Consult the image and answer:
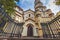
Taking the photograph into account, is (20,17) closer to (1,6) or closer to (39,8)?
(39,8)

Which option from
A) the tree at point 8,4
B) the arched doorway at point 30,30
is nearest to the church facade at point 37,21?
the arched doorway at point 30,30

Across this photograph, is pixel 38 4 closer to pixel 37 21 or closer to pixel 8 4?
pixel 37 21

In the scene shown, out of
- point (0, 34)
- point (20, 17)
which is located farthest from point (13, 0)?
point (20, 17)

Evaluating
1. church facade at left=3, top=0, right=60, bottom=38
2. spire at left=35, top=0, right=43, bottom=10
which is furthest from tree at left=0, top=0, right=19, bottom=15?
spire at left=35, top=0, right=43, bottom=10

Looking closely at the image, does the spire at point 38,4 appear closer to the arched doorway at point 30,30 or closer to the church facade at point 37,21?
the church facade at point 37,21

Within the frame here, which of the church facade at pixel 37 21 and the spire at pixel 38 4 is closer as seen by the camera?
the church facade at pixel 37 21

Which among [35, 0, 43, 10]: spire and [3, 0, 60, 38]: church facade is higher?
[35, 0, 43, 10]: spire

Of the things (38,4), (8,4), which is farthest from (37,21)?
(8,4)

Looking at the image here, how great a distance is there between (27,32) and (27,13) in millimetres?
7600

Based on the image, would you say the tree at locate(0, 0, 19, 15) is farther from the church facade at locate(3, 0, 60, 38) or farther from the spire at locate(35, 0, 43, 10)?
the spire at locate(35, 0, 43, 10)

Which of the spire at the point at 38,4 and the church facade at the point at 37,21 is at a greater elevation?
the spire at the point at 38,4

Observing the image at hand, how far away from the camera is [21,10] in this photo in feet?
111

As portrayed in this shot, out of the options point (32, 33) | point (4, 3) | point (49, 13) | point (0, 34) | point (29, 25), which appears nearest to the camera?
point (4, 3)

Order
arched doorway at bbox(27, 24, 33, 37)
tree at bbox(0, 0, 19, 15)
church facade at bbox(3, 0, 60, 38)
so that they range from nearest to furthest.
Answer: tree at bbox(0, 0, 19, 15) < church facade at bbox(3, 0, 60, 38) < arched doorway at bbox(27, 24, 33, 37)
